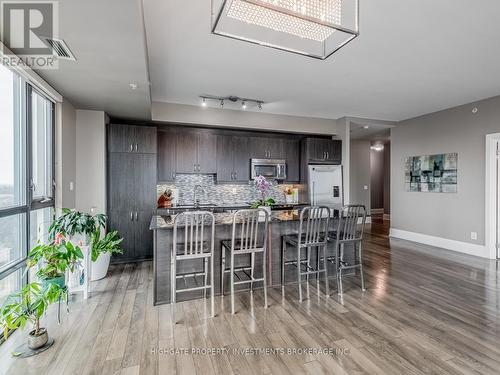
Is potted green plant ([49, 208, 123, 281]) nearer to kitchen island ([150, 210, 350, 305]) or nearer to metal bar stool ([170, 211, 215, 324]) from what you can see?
A: kitchen island ([150, 210, 350, 305])

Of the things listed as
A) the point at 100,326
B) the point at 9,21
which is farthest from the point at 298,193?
the point at 9,21

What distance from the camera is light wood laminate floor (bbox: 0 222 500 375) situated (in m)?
1.95

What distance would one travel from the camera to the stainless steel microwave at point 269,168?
551cm

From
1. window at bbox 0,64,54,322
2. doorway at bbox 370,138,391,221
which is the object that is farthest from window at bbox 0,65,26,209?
doorway at bbox 370,138,391,221

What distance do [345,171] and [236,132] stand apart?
8.65 feet

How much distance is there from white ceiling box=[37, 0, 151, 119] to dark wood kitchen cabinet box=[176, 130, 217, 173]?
1262 mm

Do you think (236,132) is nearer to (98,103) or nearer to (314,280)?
(98,103)

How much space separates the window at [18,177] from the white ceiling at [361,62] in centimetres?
138

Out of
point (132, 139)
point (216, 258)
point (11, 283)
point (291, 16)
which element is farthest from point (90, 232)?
point (291, 16)

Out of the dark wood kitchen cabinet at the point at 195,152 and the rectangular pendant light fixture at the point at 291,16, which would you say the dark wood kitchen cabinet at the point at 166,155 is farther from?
the rectangular pendant light fixture at the point at 291,16

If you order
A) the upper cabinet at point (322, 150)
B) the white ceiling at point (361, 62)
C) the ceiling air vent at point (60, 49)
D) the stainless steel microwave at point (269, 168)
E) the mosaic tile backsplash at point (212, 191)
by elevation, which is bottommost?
the mosaic tile backsplash at point (212, 191)

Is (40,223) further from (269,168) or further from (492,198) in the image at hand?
(492,198)

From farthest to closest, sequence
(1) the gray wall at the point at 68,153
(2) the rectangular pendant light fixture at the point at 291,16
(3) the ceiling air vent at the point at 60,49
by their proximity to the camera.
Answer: (1) the gray wall at the point at 68,153
(3) the ceiling air vent at the point at 60,49
(2) the rectangular pendant light fixture at the point at 291,16

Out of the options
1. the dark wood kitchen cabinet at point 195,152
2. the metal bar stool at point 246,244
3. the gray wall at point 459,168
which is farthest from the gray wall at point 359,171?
the metal bar stool at point 246,244
